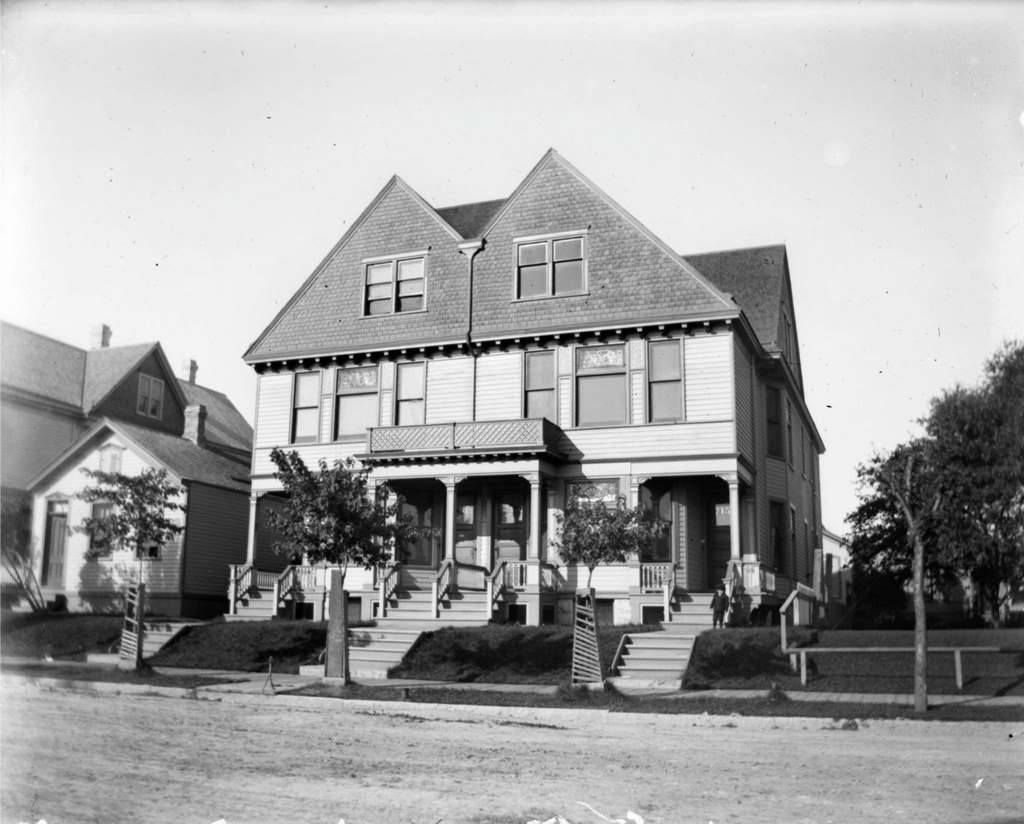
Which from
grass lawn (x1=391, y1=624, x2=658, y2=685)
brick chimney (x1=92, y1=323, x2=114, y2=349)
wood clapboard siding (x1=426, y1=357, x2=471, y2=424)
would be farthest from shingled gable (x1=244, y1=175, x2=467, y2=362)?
brick chimney (x1=92, y1=323, x2=114, y2=349)

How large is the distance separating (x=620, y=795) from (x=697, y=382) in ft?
58.9

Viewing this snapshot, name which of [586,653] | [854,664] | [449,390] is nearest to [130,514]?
[449,390]

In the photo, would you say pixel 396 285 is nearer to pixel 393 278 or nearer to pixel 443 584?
pixel 393 278

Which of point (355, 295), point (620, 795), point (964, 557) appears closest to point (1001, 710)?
point (620, 795)

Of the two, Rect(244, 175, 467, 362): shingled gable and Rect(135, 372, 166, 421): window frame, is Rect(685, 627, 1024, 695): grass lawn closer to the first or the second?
Rect(244, 175, 467, 362): shingled gable

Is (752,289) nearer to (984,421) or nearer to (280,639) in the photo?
(984,421)

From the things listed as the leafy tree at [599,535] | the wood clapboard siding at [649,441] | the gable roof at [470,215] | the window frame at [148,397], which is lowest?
the leafy tree at [599,535]

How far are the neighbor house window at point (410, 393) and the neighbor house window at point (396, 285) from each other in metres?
1.75

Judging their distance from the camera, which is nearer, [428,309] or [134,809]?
[134,809]

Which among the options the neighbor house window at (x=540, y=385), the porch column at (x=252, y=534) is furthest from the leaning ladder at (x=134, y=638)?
the neighbor house window at (x=540, y=385)

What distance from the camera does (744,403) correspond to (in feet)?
89.1

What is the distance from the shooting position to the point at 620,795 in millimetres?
8961

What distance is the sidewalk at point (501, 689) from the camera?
15953 mm

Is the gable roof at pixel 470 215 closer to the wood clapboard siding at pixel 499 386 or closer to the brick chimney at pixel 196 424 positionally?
the wood clapboard siding at pixel 499 386
